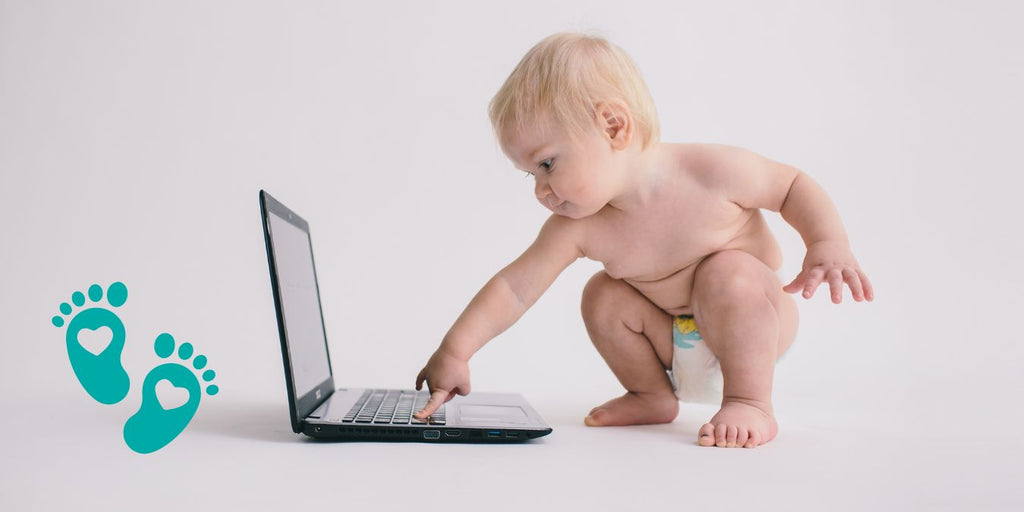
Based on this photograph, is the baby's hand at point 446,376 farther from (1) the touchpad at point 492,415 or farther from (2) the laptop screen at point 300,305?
(2) the laptop screen at point 300,305

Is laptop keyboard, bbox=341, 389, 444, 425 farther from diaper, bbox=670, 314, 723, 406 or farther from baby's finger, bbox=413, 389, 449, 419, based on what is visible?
diaper, bbox=670, 314, 723, 406

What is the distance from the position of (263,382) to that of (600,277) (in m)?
0.89

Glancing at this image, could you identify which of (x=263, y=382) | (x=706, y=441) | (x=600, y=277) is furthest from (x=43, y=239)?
(x=706, y=441)

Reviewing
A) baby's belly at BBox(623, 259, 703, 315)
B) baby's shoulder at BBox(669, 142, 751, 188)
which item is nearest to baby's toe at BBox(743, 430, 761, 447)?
baby's belly at BBox(623, 259, 703, 315)

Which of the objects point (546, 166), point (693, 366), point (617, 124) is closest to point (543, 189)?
point (546, 166)

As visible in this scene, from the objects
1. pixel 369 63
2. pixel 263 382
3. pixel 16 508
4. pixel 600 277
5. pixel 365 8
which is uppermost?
pixel 365 8

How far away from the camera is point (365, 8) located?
284 centimetres

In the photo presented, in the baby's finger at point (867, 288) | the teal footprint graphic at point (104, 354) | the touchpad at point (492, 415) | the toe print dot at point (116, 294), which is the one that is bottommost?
the touchpad at point (492, 415)

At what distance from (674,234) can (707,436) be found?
37cm

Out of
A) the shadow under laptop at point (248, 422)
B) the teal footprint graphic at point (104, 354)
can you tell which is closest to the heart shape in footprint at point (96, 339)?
the shadow under laptop at point (248, 422)

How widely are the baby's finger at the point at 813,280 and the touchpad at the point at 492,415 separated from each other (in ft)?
1.51

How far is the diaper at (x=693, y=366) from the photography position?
155 centimetres

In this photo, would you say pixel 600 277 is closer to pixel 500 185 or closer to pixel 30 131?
pixel 500 185

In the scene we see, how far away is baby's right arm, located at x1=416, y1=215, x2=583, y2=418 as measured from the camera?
142 cm
